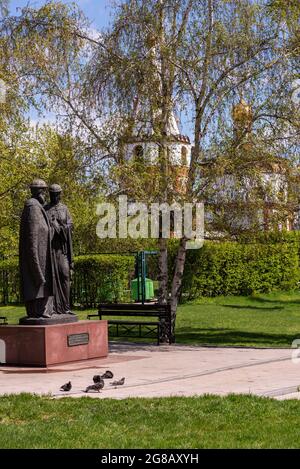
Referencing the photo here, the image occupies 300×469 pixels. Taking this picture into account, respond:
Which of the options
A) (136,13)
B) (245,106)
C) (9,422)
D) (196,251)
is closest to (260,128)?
(245,106)

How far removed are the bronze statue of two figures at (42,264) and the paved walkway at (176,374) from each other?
102 cm

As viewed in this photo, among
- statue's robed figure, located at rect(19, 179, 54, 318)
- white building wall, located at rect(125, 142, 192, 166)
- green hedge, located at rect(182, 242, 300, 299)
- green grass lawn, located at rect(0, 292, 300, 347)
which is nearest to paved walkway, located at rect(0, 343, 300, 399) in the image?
statue's robed figure, located at rect(19, 179, 54, 318)

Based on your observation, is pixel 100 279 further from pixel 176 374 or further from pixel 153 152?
pixel 176 374

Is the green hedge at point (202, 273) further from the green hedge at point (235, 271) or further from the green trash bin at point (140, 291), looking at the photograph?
the green trash bin at point (140, 291)

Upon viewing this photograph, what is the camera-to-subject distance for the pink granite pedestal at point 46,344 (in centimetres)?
1462

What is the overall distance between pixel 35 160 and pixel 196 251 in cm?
1018

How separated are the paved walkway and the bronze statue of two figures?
102 centimetres

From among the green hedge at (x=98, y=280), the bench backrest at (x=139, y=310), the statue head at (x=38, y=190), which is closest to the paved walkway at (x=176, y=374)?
the bench backrest at (x=139, y=310)

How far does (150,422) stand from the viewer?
9172 millimetres

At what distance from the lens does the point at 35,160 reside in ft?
73.8

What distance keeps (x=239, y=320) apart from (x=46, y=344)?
1021cm

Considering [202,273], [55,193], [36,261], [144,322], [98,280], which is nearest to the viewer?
[36,261]

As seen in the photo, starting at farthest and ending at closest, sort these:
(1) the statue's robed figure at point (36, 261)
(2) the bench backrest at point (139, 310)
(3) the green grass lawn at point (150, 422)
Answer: (2) the bench backrest at point (139, 310) < (1) the statue's robed figure at point (36, 261) < (3) the green grass lawn at point (150, 422)

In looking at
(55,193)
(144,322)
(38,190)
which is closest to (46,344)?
(38,190)
